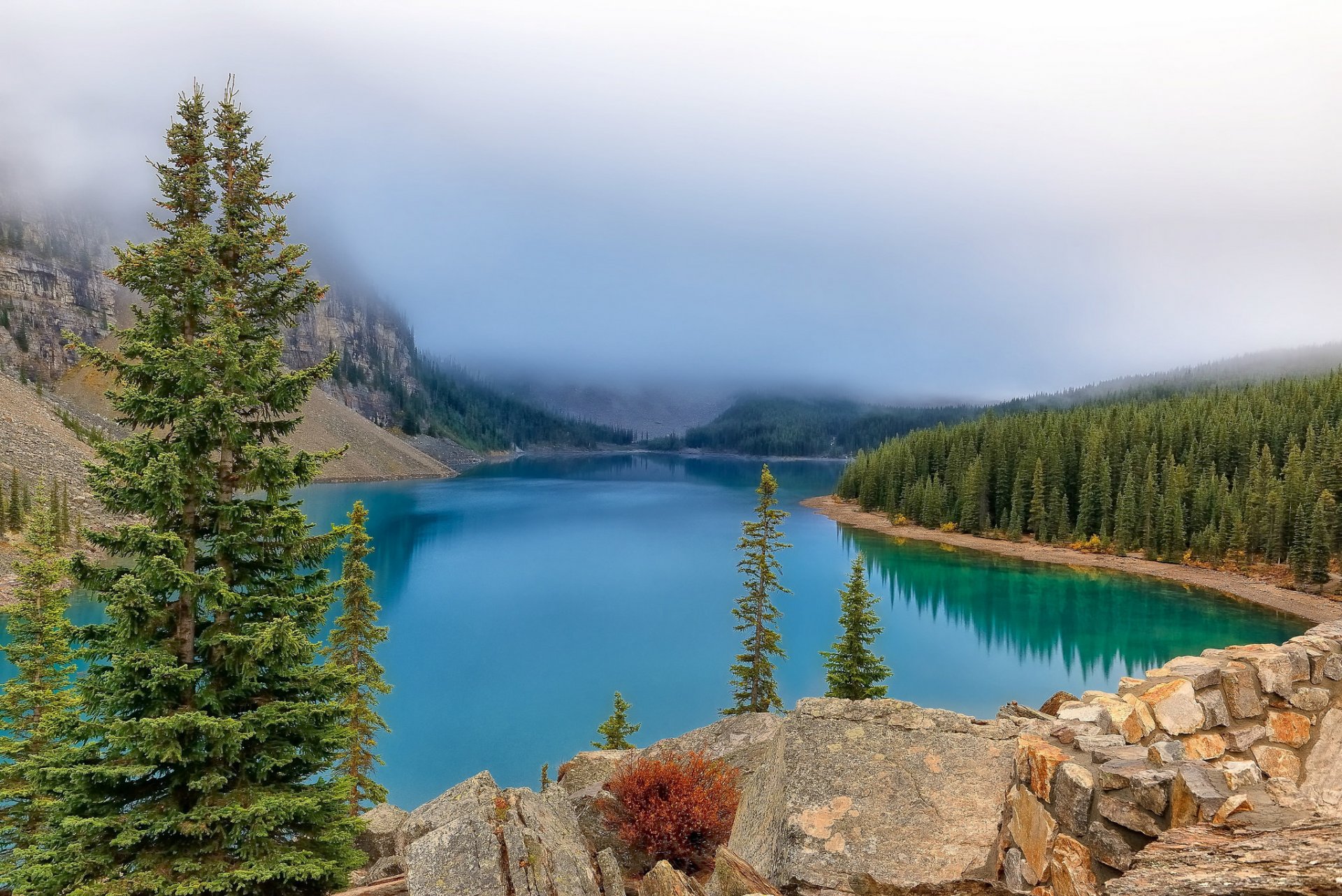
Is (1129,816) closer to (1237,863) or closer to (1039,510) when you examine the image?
(1237,863)

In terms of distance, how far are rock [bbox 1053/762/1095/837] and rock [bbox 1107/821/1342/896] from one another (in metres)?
0.68

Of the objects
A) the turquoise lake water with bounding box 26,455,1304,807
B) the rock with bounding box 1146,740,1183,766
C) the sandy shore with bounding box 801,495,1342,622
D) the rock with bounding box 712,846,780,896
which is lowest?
the turquoise lake water with bounding box 26,455,1304,807

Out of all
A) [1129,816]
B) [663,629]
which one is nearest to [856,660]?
[1129,816]

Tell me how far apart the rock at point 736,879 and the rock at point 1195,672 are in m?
5.97

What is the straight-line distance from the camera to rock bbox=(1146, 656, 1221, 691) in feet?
26.7

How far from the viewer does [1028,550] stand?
78.6 metres

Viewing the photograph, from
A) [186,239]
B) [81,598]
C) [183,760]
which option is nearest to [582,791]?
[183,760]

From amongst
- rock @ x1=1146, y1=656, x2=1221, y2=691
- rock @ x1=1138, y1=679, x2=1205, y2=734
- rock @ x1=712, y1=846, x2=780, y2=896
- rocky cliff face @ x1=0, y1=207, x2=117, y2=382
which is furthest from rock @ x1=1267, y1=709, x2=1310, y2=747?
rocky cliff face @ x1=0, y1=207, x2=117, y2=382

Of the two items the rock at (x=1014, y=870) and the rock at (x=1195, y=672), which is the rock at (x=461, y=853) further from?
the rock at (x=1195, y=672)

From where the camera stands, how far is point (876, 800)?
758 cm

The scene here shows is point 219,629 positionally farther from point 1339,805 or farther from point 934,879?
point 1339,805

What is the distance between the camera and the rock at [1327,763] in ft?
24.4

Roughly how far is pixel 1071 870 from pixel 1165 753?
1.73 meters

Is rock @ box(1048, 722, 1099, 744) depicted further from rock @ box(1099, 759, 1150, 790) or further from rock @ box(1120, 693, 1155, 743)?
rock @ box(1099, 759, 1150, 790)
